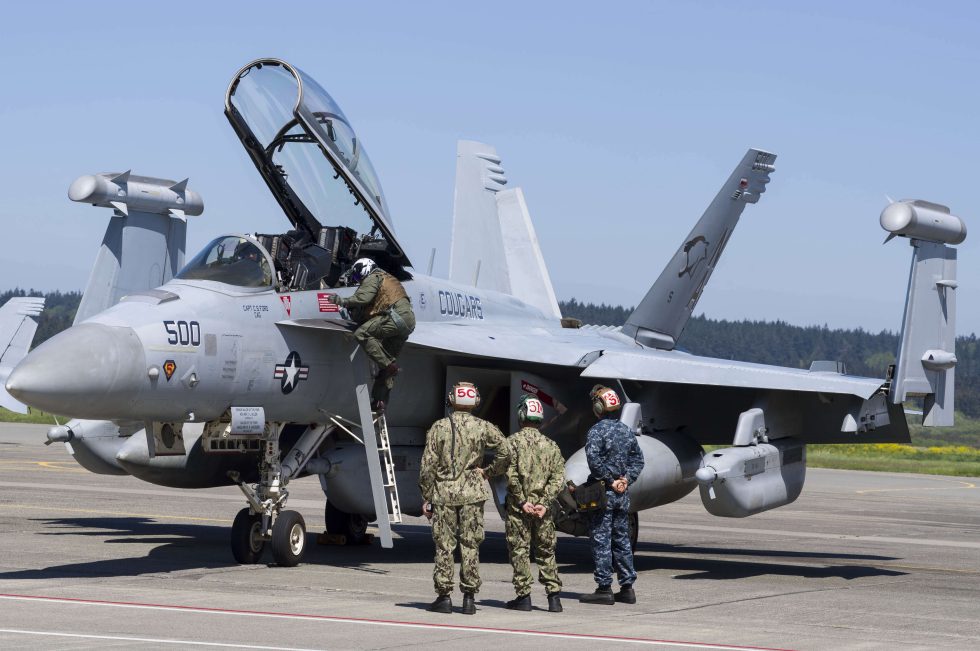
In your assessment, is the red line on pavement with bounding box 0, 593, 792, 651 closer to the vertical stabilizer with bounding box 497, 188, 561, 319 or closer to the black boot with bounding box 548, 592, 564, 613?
the black boot with bounding box 548, 592, 564, 613

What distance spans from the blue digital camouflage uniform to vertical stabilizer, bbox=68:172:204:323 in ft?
25.3

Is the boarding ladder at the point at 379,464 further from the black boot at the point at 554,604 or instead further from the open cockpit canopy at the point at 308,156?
the black boot at the point at 554,604

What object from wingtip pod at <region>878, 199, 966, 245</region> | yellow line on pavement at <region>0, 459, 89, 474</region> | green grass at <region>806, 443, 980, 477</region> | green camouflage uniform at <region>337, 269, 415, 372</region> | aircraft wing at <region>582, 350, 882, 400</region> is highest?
wingtip pod at <region>878, 199, 966, 245</region>

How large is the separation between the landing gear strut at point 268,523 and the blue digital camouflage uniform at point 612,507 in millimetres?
3383

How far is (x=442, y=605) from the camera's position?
32.1ft

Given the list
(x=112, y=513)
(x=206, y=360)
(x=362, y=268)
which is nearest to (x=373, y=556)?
(x=362, y=268)

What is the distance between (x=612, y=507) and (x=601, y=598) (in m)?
0.75

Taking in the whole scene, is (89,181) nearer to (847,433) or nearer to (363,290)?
(363,290)

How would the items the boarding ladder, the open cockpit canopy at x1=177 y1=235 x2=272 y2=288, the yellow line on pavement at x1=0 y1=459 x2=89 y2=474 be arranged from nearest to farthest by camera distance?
the open cockpit canopy at x1=177 y1=235 x2=272 y2=288
the boarding ladder
the yellow line on pavement at x1=0 y1=459 x2=89 y2=474

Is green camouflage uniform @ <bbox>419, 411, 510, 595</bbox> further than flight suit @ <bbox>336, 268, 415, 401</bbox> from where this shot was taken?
No

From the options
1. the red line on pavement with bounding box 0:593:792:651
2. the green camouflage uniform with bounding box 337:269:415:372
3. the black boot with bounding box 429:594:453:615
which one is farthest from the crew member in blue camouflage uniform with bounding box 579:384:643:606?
the green camouflage uniform with bounding box 337:269:415:372

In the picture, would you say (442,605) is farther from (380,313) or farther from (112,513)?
(112,513)

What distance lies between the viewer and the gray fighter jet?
1159 centimetres

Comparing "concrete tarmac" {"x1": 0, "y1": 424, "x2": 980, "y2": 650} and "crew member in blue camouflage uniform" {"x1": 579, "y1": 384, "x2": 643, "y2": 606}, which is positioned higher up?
"crew member in blue camouflage uniform" {"x1": 579, "y1": 384, "x2": 643, "y2": 606}
